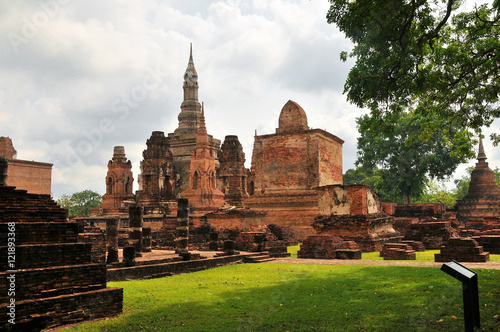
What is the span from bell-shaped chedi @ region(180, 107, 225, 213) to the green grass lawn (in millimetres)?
14818

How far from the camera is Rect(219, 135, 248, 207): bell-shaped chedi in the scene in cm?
2516

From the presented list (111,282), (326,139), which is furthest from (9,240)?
(326,139)

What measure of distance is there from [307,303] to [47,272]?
4.21 metres

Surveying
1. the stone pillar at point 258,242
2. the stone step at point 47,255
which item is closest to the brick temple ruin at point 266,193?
the stone pillar at point 258,242

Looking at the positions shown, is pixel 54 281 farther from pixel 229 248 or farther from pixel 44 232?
pixel 229 248

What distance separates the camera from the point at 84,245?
7.15 m

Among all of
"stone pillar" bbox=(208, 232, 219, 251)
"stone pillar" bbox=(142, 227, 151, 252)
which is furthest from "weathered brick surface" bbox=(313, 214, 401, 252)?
"stone pillar" bbox=(142, 227, 151, 252)

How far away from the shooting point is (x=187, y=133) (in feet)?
130

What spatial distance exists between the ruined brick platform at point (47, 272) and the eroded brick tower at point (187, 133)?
29.3 m

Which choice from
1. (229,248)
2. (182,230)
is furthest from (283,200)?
(182,230)

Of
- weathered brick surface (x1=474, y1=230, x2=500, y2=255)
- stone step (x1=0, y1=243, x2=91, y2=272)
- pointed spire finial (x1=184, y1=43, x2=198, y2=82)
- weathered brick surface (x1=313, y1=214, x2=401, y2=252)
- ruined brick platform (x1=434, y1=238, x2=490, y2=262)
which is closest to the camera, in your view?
stone step (x1=0, y1=243, x2=91, y2=272)

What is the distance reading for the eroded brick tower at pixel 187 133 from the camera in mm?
38188

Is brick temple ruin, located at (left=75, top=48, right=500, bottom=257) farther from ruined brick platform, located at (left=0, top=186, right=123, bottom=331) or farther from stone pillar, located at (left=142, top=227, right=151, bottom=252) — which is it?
ruined brick platform, located at (left=0, top=186, right=123, bottom=331)

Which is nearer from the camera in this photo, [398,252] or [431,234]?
[398,252]
